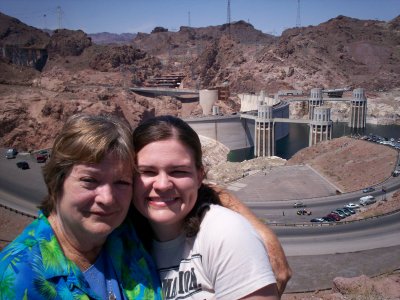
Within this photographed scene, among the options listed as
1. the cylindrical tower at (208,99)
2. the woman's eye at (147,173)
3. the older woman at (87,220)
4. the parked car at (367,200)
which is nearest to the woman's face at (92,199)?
the older woman at (87,220)

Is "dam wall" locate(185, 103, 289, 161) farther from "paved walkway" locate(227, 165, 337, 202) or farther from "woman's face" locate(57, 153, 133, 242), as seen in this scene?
"woman's face" locate(57, 153, 133, 242)

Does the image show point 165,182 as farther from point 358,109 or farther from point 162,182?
point 358,109

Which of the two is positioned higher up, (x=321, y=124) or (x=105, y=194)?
(x=105, y=194)

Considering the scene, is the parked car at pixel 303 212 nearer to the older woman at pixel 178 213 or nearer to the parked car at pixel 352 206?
the parked car at pixel 352 206

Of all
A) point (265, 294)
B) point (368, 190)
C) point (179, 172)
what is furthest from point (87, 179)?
point (368, 190)

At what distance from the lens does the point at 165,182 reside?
9.62 ft

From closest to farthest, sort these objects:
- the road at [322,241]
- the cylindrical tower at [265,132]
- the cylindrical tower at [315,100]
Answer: the road at [322,241]
the cylindrical tower at [265,132]
the cylindrical tower at [315,100]

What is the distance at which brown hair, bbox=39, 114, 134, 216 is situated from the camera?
2.67 meters

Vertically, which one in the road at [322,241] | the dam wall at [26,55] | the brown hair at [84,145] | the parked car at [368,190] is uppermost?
the dam wall at [26,55]

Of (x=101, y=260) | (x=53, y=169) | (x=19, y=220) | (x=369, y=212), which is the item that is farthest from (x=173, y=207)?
(x=369, y=212)

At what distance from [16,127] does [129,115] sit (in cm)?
2188

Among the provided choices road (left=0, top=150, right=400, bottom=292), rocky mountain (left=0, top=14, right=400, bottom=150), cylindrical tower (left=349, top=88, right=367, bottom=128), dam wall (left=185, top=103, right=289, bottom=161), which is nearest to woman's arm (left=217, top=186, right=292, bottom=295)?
road (left=0, top=150, right=400, bottom=292)

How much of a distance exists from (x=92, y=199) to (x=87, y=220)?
153 millimetres

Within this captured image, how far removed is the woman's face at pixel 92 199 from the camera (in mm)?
2734
